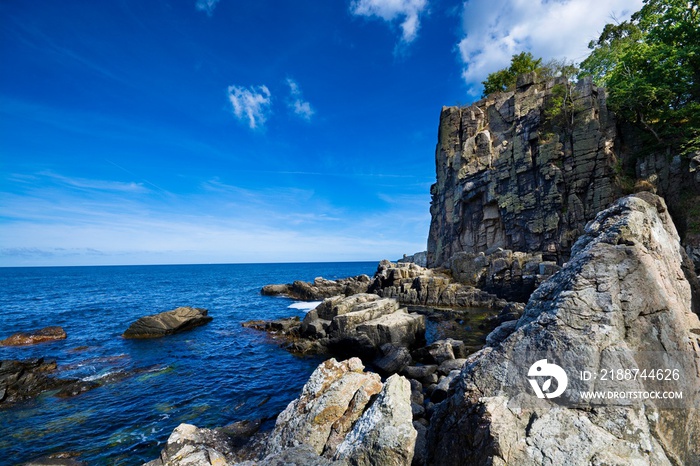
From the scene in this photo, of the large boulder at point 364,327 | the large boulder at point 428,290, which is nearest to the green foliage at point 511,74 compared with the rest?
the large boulder at point 428,290

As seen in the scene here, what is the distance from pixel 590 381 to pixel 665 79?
46.2 meters

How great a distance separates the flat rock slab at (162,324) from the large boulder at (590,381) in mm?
35674

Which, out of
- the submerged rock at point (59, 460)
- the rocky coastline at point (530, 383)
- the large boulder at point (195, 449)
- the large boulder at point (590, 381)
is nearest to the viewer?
the large boulder at point (590, 381)

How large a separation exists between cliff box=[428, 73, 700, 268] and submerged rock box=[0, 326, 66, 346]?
53229mm

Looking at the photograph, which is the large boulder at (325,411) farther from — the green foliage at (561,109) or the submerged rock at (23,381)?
the green foliage at (561,109)

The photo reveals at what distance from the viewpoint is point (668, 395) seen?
617 cm

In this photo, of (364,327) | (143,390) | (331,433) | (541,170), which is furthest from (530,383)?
(541,170)

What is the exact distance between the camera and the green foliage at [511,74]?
2527 inches

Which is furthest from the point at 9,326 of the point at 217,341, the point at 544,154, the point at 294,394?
the point at 544,154

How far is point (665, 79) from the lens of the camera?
3403 centimetres

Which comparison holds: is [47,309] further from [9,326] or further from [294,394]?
[294,394]

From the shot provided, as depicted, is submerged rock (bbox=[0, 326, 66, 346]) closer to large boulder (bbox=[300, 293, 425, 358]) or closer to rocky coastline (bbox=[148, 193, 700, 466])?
large boulder (bbox=[300, 293, 425, 358])

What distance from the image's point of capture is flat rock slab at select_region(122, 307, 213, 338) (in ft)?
110

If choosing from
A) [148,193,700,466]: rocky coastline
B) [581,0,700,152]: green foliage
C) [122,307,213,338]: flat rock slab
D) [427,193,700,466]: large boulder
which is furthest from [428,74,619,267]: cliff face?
[122,307,213,338]: flat rock slab
